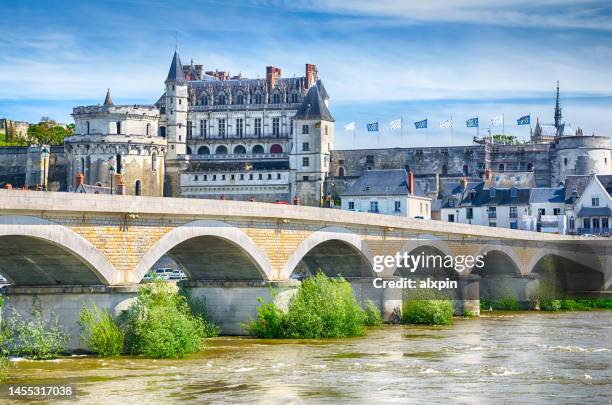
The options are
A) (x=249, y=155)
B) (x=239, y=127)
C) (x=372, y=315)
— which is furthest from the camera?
(x=239, y=127)

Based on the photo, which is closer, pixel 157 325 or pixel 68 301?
pixel 68 301

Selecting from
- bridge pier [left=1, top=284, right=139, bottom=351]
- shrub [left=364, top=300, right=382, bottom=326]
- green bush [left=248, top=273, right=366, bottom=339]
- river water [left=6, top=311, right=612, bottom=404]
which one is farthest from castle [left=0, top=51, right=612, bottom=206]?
bridge pier [left=1, top=284, right=139, bottom=351]

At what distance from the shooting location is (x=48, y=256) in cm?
2878

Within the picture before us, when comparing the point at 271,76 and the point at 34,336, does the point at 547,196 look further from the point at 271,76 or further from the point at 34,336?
the point at 34,336

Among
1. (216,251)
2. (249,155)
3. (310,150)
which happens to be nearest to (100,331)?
(216,251)

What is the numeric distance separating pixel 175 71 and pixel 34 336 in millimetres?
103149

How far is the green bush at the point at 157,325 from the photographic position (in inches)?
1177

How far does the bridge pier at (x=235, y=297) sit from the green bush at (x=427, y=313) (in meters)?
9.67

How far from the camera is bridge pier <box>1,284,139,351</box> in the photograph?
96.1 ft

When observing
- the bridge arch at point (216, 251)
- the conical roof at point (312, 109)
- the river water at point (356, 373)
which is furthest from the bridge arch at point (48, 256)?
the conical roof at point (312, 109)

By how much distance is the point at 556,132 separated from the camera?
151625 mm

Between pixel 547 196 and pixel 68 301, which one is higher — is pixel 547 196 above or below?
above

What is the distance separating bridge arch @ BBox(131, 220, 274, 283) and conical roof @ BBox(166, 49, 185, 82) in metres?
95.0

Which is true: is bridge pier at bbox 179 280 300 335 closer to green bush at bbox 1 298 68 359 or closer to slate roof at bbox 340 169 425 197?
green bush at bbox 1 298 68 359
